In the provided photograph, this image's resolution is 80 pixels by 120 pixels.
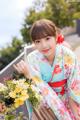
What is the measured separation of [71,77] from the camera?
5020 millimetres

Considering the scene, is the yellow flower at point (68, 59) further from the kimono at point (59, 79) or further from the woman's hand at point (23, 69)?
the woman's hand at point (23, 69)

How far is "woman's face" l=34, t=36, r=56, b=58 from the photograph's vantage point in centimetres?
494

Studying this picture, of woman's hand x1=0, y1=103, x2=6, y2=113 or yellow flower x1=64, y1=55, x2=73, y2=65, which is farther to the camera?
yellow flower x1=64, y1=55, x2=73, y2=65

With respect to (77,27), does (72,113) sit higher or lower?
higher

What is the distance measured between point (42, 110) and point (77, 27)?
26.0m

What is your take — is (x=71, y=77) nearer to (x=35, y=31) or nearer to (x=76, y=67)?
(x=76, y=67)

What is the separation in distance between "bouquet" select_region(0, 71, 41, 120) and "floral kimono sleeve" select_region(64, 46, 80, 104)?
2.21ft

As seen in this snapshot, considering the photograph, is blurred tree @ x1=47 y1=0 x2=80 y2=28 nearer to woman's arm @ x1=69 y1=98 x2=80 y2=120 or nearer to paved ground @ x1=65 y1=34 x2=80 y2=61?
paved ground @ x1=65 y1=34 x2=80 y2=61

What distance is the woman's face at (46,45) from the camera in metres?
4.94

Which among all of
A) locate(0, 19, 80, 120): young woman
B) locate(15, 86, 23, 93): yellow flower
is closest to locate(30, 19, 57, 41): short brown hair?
locate(0, 19, 80, 120): young woman

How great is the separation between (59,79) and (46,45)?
0.39 metres

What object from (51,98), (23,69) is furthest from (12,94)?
(51,98)

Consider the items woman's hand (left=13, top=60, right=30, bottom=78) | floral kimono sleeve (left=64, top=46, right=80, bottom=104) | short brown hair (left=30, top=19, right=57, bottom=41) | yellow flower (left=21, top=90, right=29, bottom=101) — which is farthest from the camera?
floral kimono sleeve (left=64, top=46, right=80, bottom=104)

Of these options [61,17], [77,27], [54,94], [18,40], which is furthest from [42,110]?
[18,40]
